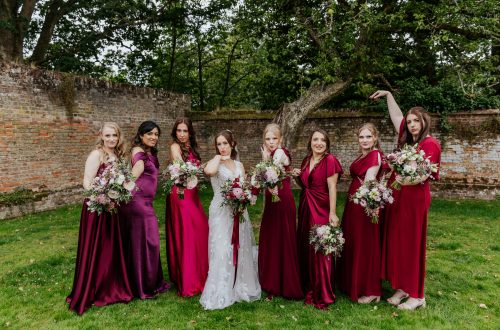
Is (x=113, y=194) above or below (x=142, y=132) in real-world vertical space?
below

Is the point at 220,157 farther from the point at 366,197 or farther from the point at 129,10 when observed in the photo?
the point at 129,10

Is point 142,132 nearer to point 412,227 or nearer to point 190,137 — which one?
point 190,137

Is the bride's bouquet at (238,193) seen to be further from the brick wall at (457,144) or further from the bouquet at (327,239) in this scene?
the brick wall at (457,144)

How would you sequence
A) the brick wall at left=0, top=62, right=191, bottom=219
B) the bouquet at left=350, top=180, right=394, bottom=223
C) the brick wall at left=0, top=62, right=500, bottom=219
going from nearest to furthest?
the bouquet at left=350, top=180, right=394, bottom=223 < the brick wall at left=0, top=62, right=191, bottom=219 < the brick wall at left=0, top=62, right=500, bottom=219

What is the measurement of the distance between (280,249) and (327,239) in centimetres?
74

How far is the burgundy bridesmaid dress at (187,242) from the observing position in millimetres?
5148

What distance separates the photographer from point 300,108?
8883 millimetres

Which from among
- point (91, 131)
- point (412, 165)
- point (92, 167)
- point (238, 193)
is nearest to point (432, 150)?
point (412, 165)

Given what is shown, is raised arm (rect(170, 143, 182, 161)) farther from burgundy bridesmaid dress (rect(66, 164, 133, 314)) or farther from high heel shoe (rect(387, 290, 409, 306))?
high heel shoe (rect(387, 290, 409, 306))

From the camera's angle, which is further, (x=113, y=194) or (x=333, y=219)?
(x=333, y=219)

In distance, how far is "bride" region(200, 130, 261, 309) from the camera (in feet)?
15.9

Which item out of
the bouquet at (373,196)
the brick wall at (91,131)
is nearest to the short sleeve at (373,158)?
the bouquet at (373,196)

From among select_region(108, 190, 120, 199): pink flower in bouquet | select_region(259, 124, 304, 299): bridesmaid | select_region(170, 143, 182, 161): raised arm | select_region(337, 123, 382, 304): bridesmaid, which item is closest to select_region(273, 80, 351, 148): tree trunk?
select_region(259, 124, 304, 299): bridesmaid

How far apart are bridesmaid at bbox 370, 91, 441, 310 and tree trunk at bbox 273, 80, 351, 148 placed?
162 inches
